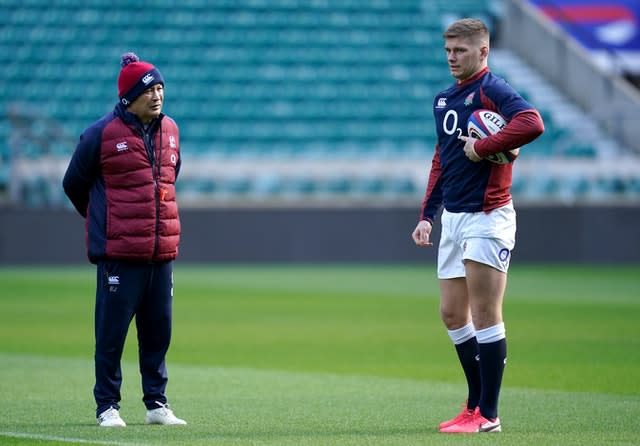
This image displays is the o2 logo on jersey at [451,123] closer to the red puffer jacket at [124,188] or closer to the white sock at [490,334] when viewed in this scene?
the white sock at [490,334]

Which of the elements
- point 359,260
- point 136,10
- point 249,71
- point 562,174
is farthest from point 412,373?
point 136,10

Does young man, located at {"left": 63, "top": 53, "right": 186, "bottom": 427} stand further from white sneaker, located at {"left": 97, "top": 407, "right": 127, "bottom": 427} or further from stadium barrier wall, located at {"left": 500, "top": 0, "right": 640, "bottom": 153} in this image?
stadium barrier wall, located at {"left": 500, "top": 0, "right": 640, "bottom": 153}

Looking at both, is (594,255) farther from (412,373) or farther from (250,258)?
(412,373)

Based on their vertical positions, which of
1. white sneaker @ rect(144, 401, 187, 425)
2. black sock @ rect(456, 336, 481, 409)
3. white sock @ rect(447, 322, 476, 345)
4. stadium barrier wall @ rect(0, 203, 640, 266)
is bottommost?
stadium barrier wall @ rect(0, 203, 640, 266)

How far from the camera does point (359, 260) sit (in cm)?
2486

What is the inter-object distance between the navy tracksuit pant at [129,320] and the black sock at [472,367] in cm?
170

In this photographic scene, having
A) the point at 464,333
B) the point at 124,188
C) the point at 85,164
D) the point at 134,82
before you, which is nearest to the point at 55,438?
the point at 124,188

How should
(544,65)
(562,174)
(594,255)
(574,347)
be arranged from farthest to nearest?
(544,65) → (562,174) → (594,255) → (574,347)

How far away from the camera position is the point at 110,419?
287 inches

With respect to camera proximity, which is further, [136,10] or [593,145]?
[136,10]

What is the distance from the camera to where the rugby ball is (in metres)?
6.92

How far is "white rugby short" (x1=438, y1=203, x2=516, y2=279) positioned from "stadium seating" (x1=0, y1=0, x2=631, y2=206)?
1815 cm

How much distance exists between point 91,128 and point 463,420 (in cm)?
262

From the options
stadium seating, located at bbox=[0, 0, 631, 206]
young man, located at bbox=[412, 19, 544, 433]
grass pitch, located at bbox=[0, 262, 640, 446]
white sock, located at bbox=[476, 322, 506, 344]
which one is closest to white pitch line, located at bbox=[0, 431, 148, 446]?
grass pitch, located at bbox=[0, 262, 640, 446]
